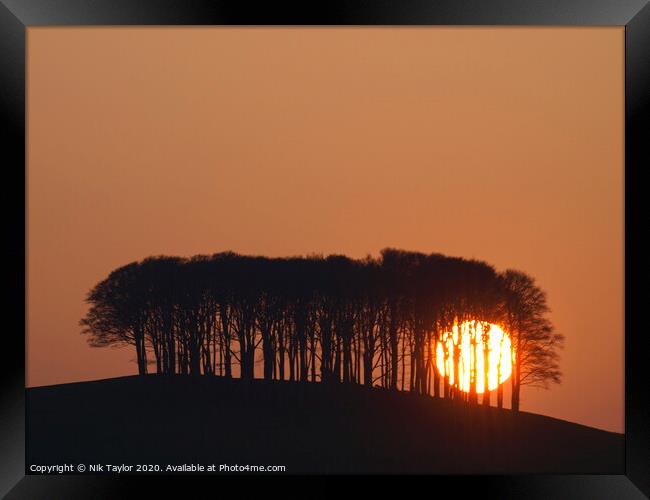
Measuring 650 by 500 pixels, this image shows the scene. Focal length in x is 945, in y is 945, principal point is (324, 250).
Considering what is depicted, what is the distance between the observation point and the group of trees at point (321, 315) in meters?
5.59

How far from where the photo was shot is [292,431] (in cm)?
563

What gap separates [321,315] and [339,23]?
1736 millimetres

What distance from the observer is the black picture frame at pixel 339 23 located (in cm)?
550

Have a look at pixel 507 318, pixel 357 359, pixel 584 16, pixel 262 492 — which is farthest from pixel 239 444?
pixel 584 16

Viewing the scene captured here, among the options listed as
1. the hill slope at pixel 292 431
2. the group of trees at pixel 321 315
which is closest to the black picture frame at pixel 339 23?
the hill slope at pixel 292 431

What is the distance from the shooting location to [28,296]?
Result: 564 cm

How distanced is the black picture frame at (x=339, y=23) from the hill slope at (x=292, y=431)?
10 cm

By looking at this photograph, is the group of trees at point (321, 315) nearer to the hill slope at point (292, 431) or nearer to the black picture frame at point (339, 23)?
the hill slope at point (292, 431)

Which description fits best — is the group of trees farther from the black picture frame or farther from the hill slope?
the black picture frame

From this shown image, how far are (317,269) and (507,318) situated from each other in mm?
1181

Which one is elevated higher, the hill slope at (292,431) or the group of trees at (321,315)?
the group of trees at (321,315)

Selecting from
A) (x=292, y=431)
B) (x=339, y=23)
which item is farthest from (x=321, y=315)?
(x=339, y=23)

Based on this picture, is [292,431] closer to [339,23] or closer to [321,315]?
[321,315]

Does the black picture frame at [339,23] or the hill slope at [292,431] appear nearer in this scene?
the black picture frame at [339,23]
